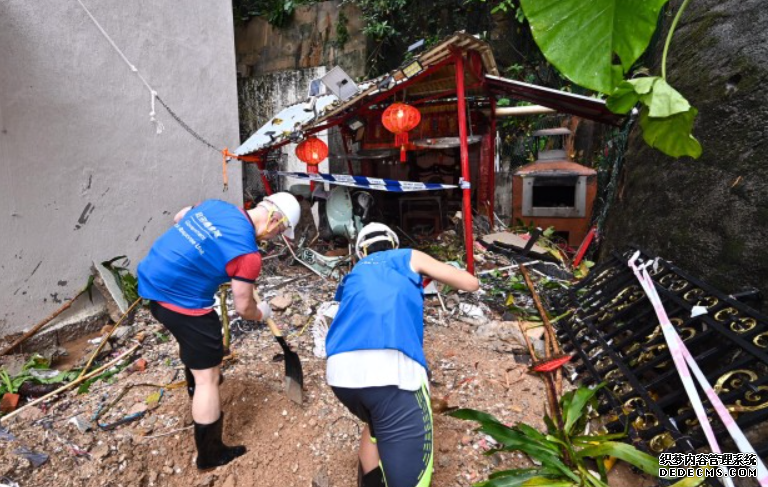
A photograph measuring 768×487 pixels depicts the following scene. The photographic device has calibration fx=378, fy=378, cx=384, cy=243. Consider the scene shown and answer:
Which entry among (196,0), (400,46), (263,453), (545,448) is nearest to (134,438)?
(263,453)

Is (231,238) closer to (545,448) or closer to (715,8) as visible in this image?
(545,448)

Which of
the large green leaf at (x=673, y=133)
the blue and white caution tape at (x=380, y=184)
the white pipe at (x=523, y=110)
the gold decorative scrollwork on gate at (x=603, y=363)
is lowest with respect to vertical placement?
the gold decorative scrollwork on gate at (x=603, y=363)

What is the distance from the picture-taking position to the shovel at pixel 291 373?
2.99 metres

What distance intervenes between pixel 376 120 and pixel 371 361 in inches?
292

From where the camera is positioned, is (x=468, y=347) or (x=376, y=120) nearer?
(x=468, y=347)

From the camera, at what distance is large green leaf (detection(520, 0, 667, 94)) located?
89cm

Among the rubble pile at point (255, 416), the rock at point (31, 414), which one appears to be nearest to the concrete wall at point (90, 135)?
the rubble pile at point (255, 416)

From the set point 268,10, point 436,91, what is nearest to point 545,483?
point 436,91

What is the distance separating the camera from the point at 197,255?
224 centimetres

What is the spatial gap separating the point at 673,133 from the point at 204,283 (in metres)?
2.34

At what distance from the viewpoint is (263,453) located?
256cm

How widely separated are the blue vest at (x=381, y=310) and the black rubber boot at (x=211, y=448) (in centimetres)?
113

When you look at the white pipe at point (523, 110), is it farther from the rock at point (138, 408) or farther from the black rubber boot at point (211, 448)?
the rock at point (138, 408)

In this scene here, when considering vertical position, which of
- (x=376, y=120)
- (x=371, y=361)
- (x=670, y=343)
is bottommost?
(x=670, y=343)
